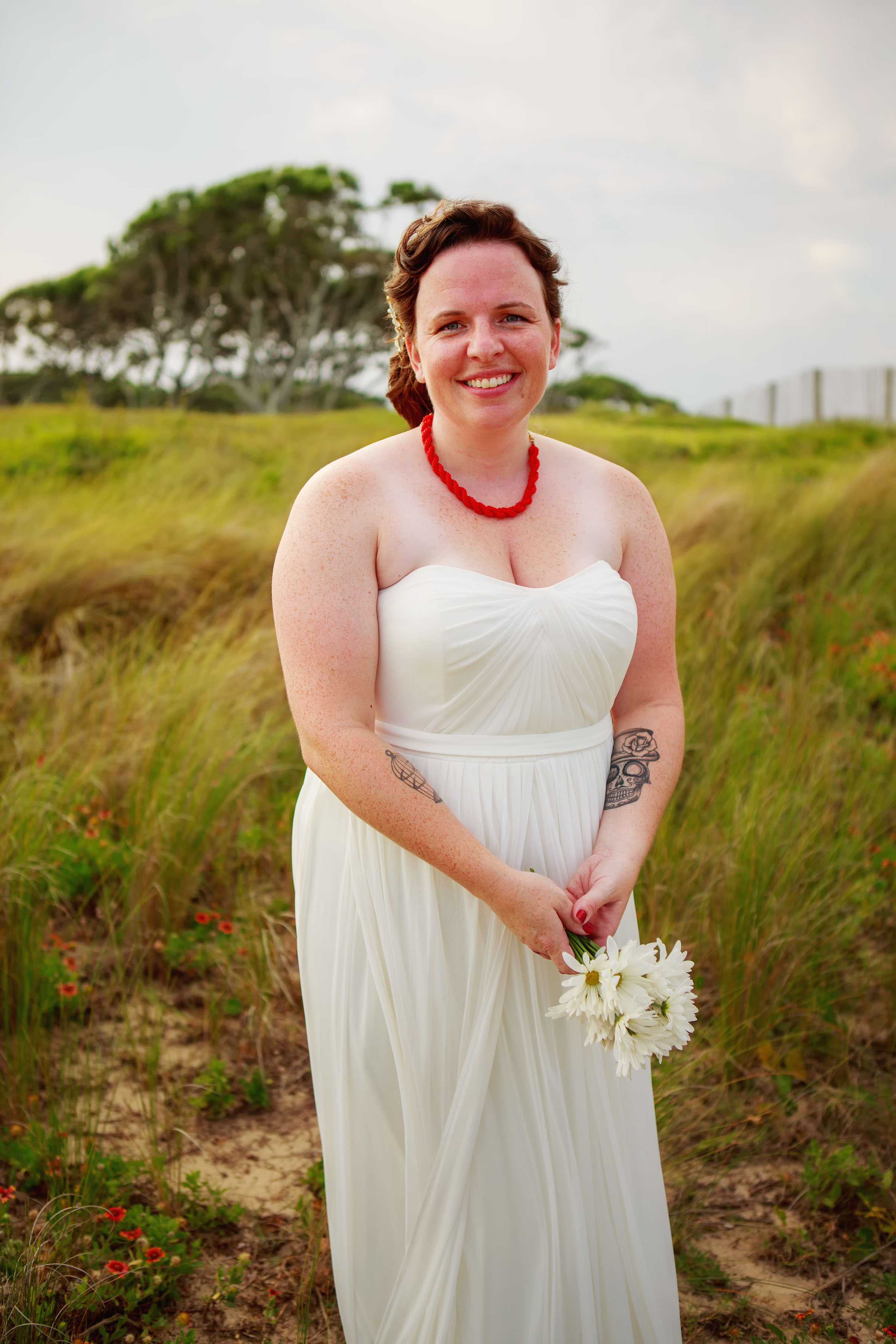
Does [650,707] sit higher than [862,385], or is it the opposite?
[862,385]

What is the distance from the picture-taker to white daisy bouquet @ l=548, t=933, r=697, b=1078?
1.59 meters

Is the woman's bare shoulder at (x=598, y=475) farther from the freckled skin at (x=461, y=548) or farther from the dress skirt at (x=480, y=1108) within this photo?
the dress skirt at (x=480, y=1108)

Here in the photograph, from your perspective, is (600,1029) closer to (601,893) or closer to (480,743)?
(601,893)

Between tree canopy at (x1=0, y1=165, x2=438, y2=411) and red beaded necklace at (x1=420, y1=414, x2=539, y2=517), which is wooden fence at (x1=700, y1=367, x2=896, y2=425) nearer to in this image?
tree canopy at (x1=0, y1=165, x2=438, y2=411)

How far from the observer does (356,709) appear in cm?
178

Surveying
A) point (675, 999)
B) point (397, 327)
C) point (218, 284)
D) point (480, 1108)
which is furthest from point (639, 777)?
point (218, 284)

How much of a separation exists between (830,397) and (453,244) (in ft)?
81.2

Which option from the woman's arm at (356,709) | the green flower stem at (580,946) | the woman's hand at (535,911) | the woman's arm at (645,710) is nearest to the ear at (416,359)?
the woman's arm at (356,709)

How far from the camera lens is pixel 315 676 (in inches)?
69.4

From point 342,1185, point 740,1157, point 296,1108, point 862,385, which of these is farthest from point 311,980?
point 862,385

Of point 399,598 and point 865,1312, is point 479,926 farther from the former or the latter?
point 865,1312

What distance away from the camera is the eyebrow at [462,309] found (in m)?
1.85

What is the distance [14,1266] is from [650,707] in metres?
1.82

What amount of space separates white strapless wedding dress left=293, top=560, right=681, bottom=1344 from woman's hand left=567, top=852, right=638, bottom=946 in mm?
85
